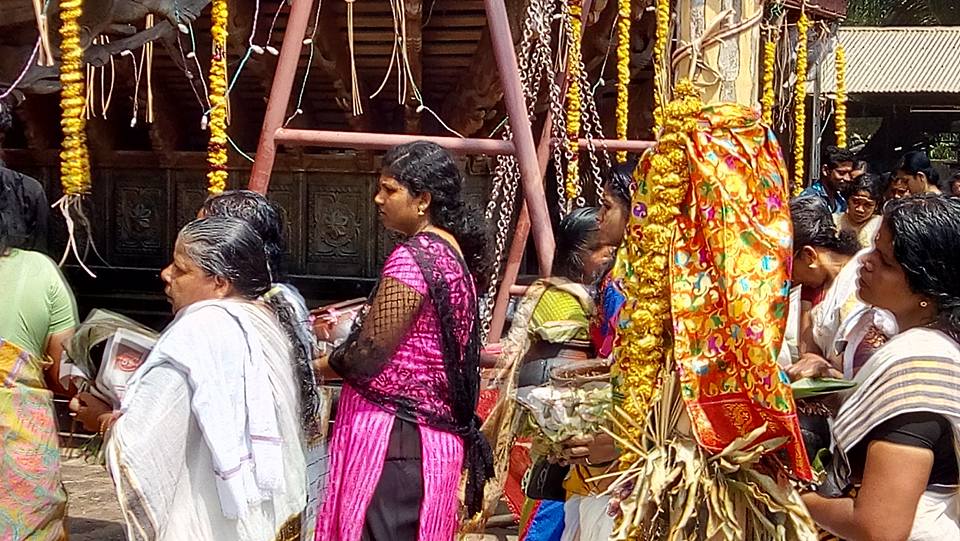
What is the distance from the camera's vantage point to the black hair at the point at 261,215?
293cm

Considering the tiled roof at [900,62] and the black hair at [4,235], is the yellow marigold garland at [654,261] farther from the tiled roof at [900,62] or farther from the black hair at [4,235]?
the tiled roof at [900,62]

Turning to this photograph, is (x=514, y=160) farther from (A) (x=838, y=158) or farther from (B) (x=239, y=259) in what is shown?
(B) (x=239, y=259)

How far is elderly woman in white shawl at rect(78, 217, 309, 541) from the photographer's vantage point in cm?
228

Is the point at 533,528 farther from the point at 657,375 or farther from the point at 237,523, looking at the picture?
the point at 657,375

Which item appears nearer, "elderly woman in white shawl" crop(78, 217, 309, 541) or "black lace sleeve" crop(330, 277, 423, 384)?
"elderly woman in white shawl" crop(78, 217, 309, 541)

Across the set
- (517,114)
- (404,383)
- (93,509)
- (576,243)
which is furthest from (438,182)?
(93,509)

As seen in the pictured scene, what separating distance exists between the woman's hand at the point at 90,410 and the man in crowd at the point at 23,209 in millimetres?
596

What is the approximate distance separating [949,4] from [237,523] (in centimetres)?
2616

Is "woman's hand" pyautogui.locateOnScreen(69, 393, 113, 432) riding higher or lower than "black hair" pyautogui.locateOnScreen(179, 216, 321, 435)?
lower

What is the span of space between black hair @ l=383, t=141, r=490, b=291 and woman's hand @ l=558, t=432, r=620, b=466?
85cm

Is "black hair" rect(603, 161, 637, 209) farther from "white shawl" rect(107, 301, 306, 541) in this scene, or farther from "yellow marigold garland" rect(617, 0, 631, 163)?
"yellow marigold garland" rect(617, 0, 631, 163)

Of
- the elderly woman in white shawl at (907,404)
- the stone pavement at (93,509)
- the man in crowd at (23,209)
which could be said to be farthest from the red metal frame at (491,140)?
the elderly woman in white shawl at (907,404)

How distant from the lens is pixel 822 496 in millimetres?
1974

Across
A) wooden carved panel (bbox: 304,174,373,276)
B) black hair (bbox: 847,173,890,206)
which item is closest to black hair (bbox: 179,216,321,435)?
black hair (bbox: 847,173,890,206)
